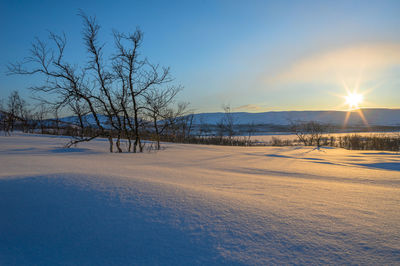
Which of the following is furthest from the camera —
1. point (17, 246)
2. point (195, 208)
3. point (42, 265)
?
point (195, 208)

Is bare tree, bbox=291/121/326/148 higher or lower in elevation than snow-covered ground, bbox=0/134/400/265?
higher

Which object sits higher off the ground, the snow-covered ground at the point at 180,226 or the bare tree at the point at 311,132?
the bare tree at the point at 311,132

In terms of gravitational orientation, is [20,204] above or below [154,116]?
below

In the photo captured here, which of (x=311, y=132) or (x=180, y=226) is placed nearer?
(x=180, y=226)

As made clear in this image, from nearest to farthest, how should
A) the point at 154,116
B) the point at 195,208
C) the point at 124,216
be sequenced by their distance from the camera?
1. the point at 124,216
2. the point at 195,208
3. the point at 154,116

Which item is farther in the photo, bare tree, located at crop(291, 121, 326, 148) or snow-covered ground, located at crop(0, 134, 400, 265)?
bare tree, located at crop(291, 121, 326, 148)

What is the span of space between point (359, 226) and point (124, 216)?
153 centimetres

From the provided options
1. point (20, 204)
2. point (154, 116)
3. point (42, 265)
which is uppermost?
point (154, 116)

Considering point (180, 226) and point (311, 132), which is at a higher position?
point (311, 132)

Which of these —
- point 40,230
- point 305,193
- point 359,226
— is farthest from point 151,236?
point 305,193

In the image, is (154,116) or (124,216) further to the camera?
(154,116)

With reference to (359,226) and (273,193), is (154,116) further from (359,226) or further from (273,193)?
(359,226)

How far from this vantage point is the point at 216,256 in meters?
1.10

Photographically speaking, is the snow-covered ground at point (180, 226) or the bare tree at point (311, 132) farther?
the bare tree at point (311, 132)
